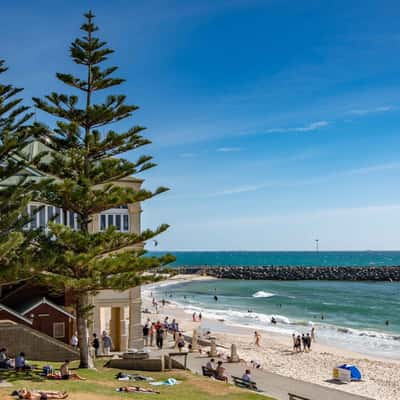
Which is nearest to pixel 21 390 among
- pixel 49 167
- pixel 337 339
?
pixel 49 167

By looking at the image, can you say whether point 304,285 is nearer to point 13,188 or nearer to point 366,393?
point 366,393

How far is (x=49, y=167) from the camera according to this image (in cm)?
1542

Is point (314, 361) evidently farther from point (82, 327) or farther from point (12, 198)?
point (12, 198)

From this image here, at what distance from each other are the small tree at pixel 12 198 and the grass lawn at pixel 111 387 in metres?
2.64

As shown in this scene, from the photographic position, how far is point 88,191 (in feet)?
49.4

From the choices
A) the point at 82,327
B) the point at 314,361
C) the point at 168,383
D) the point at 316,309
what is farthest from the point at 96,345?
the point at 316,309

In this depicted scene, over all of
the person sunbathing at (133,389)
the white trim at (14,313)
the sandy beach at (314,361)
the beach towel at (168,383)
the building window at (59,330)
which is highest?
the white trim at (14,313)

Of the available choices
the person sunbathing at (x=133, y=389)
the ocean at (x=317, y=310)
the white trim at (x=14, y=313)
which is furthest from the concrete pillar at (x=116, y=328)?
the ocean at (x=317, y=310)

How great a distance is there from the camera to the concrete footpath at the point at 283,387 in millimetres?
16078

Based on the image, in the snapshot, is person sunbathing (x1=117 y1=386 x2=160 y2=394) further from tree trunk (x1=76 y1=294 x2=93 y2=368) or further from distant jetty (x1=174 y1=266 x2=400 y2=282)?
distant jetty (x1=174 y1=266 x2=400 y2=282)

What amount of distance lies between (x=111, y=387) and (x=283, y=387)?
21.1ft

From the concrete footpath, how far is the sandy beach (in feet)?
10.8

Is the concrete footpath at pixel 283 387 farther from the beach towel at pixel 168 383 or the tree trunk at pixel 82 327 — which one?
the tree trunk at pixel 82 327

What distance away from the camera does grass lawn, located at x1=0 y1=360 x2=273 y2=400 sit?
12352 millimetres
